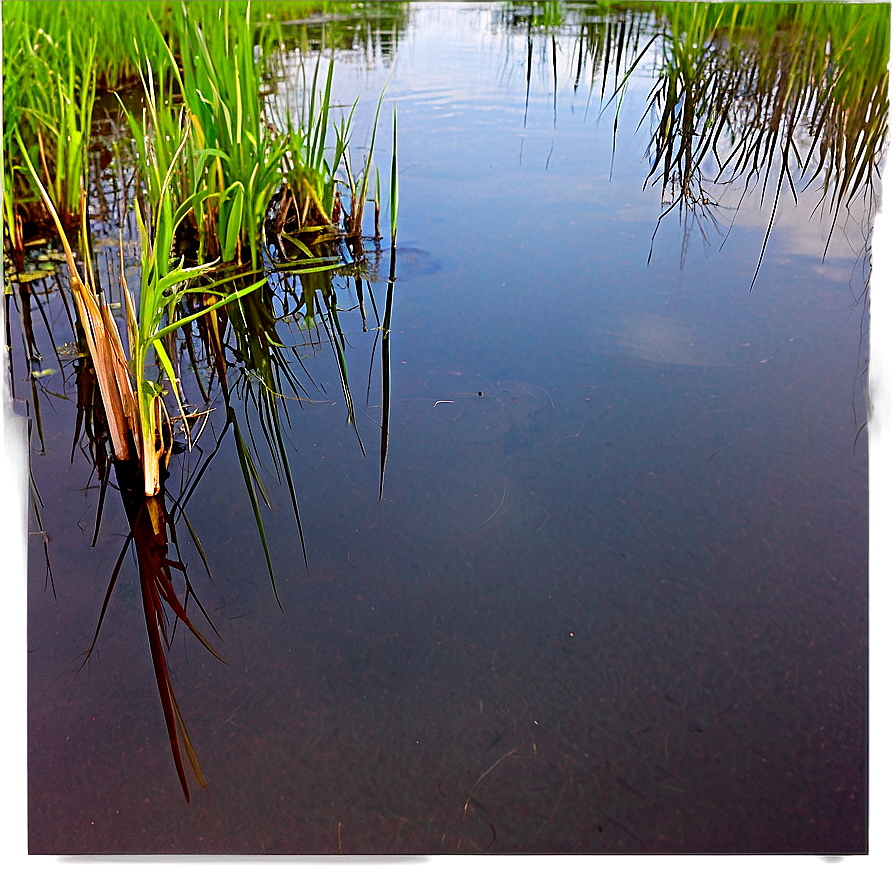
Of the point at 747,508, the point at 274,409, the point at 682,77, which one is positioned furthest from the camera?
the point at 682,77

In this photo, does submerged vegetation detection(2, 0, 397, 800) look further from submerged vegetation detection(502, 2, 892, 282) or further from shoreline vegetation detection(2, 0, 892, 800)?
submerged vegetation detection(502, 2, 892, 282)

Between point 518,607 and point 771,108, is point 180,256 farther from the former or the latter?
point 771,108

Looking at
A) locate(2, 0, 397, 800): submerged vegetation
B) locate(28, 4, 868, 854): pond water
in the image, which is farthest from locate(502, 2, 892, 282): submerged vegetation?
locate(2, 0, 397, 800): submerged vegetation

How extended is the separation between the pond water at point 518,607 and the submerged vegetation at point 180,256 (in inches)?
2.0

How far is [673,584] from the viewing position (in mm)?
1161

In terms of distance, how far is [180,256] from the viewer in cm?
224

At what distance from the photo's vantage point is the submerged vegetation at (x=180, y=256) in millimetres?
1280

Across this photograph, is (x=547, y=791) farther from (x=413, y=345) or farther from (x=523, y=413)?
(x=413, y=345)

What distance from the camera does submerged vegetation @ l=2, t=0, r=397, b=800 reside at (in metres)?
1.28

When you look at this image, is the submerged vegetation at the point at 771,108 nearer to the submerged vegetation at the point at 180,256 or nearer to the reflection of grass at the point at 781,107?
the reflection of grass at the point at 781,107

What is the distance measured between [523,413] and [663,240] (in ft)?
3.49

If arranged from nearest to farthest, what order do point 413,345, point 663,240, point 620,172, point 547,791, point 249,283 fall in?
1. point 547,791
2. point 413,345
3. point 249,283
4. point 663,240
5. point 620,172

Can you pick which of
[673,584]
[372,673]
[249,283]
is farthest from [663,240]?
[372,673]

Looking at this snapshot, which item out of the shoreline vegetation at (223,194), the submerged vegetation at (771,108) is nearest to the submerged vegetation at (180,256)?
the shoreline vegetation at (223,194)
